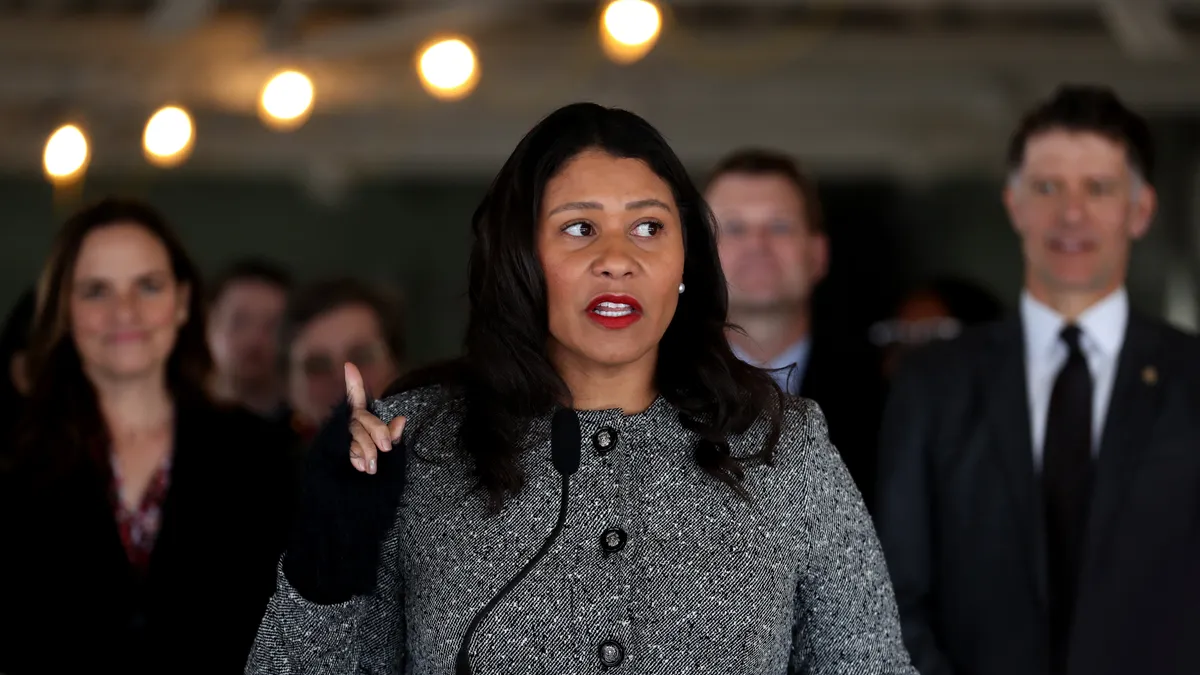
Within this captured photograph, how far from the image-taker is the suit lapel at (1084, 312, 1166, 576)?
2965 millimetres

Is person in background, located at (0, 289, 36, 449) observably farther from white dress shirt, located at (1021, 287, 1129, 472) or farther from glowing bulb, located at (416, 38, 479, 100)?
white dress shirt, located at (1021, 287, 1129, 472)

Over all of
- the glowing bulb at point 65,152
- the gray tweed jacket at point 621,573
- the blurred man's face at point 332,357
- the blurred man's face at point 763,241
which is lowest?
the gray tweed jacket at point 621,573

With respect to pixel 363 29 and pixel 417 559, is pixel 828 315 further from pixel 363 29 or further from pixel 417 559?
pixel 417 559

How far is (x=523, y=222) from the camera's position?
211cm

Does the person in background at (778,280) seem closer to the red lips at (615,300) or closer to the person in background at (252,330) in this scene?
the red lips at (615,300)

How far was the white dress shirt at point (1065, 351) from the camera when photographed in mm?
3082

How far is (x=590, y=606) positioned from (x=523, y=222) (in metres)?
0.51

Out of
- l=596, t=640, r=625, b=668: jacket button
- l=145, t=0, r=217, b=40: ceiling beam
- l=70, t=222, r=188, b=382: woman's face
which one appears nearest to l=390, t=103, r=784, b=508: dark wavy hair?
l=596, t=640, r=625, b=668: jacket button

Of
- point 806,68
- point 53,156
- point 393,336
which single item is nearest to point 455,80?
point 393,336

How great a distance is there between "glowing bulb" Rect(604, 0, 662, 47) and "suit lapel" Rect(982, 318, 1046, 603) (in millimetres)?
1570

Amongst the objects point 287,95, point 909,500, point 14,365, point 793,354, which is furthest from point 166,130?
point 909,500

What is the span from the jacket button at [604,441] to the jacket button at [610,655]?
0.27 meters

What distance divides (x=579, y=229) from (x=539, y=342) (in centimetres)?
16

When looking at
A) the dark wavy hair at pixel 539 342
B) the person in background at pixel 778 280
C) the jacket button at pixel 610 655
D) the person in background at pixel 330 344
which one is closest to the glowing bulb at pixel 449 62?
the person in background at pixel 330 344
